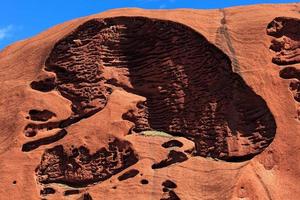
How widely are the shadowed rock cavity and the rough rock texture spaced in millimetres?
15

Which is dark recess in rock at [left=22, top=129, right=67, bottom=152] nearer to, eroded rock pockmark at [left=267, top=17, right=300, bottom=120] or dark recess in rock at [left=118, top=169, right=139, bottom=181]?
dark recess in rock at [left=118, top=169, right=139, bottom=181]

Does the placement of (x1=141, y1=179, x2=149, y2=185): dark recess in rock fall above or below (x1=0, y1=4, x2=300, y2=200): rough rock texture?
below

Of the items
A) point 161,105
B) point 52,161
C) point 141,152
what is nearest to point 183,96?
point 161,105

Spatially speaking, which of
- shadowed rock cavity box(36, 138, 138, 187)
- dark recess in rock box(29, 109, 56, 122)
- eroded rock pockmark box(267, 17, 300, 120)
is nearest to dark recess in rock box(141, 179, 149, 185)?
shadowed rock cavity box(36, 138, 138, 187)

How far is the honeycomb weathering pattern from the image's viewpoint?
11.7 m

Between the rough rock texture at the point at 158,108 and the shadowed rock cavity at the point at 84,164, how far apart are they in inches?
0.6

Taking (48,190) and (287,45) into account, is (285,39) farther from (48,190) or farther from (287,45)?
(48,190)

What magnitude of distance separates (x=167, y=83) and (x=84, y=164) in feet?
5.72

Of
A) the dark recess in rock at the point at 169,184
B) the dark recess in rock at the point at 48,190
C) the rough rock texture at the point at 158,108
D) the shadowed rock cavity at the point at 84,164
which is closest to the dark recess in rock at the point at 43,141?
the rough rock texture at the point at 158,108

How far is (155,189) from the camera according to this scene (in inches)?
437

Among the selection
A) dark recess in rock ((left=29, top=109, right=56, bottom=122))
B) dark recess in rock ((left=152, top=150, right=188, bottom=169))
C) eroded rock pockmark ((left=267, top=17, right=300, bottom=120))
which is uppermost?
eroded rock pockmark ((left=267, top=17, right=300, bottom=120))

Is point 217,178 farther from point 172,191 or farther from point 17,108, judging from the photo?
point 17,108

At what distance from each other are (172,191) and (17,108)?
9.27ft

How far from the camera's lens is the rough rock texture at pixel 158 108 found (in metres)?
11.2
